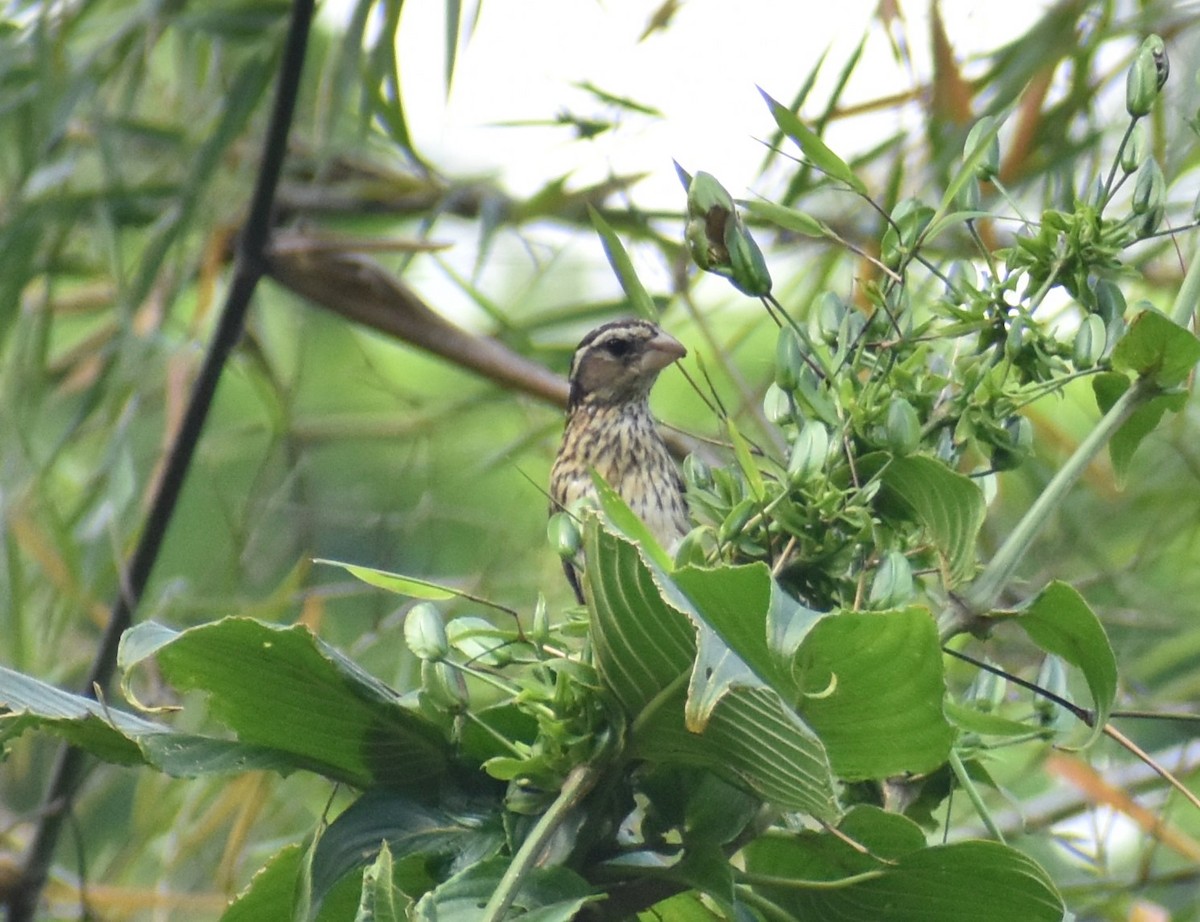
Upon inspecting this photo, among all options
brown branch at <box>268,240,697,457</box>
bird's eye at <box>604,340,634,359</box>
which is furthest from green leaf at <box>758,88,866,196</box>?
bird's eye at <box>604,340,634,359</box>

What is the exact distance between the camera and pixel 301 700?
1.13m

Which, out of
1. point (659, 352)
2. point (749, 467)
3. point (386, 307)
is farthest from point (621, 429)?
point (749, 467)

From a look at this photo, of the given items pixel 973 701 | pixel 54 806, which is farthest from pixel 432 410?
pixel 973 701

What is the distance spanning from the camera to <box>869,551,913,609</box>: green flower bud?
1033 mm

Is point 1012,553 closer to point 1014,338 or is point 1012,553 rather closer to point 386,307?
point 1014,338

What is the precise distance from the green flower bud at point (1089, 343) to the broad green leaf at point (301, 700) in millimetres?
491

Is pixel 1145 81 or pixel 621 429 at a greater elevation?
pixel 1145 81

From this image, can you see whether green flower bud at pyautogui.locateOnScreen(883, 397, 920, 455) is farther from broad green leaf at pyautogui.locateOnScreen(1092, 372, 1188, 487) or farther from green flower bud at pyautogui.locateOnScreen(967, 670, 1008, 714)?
green flower bud at pyautogui.locateOnScreen(967, 670, 1008, 714)

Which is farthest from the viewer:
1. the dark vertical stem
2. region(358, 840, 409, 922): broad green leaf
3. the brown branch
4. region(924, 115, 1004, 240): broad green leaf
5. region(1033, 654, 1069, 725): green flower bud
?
the brown branch

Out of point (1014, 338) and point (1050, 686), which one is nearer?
point (1014, 338)

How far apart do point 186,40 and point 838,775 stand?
2268 millimetres

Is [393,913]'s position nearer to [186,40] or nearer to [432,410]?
[186,40]

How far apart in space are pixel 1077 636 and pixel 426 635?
416mm

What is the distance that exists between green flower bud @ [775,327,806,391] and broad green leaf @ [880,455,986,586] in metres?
0.10
